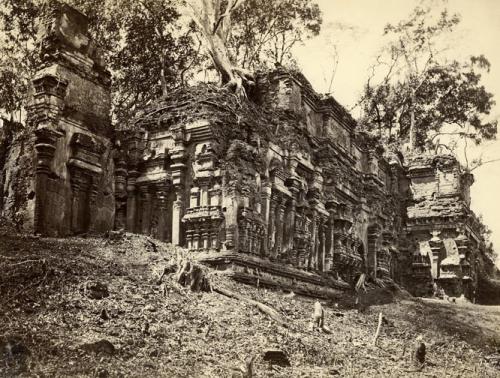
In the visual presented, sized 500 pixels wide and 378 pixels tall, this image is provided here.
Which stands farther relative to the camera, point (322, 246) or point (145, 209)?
point (322, 246)

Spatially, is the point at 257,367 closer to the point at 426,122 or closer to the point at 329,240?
the point at 329,240

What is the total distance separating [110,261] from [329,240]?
32.3 ft

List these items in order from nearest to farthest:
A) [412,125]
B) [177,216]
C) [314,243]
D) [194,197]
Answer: [194,197] → [177,216] → [314,243] → [412,125]

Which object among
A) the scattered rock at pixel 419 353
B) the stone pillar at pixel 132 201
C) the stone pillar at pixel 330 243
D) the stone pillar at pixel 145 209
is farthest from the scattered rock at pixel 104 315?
the stone pillar at pixel 330 243

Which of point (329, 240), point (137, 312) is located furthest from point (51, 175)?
point (329, 240)

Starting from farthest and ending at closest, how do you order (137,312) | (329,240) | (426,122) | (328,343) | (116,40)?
(426,122), (116,40), (329,240), (328,343), (137,312)

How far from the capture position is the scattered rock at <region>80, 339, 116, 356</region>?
7051 millimetres

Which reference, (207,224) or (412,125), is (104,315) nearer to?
(207,224)

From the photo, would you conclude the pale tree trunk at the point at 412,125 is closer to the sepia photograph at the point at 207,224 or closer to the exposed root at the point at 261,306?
the sepia photograph at the point at 207,224

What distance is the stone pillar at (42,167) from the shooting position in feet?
41.0

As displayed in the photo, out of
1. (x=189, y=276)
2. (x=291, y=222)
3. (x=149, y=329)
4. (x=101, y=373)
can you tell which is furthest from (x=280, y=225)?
(x=101, y=373)

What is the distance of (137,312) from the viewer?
347 inches

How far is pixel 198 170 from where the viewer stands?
48.4 feet

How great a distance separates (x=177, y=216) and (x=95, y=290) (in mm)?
5891
